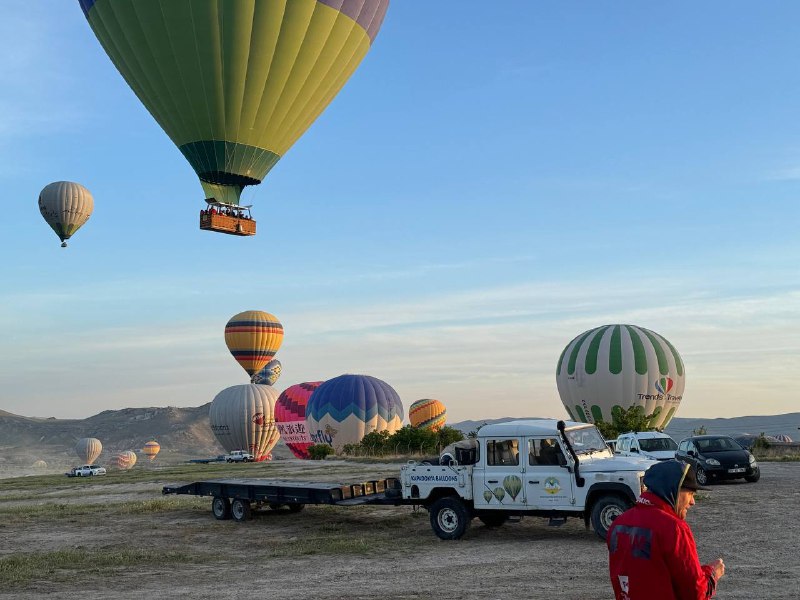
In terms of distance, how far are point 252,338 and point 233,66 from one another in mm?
60279

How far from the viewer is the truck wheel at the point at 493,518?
52.2 feet

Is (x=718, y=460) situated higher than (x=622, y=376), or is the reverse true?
(x=622, y=376)

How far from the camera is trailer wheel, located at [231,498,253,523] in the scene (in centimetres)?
2001

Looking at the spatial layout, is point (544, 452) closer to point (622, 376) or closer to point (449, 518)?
point (449, 518)

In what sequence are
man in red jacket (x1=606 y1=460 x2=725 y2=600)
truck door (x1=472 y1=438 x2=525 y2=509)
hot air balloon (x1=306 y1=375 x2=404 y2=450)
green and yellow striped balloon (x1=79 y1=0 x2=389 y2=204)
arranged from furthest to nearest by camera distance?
1. hot air balloon (x1=306 y1=375 x2=404 y2=450)
2. green and yellow striped balloon (x1=79 y1=0 x2=389 y2=204)
3. truck door (x1=472 y1=438 x2=525 y2=509)
4. man in red jacket (x1=606 y1=460 x2=725 y2=600)

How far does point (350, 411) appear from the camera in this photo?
230 feet

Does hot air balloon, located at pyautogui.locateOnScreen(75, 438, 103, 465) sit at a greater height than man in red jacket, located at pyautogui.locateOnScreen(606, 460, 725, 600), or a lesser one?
lesser

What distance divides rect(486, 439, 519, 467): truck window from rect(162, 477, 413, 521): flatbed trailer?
7.14 ft

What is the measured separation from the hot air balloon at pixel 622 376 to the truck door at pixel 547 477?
3772 centimetres

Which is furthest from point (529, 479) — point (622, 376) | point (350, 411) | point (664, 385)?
point (350, 411)

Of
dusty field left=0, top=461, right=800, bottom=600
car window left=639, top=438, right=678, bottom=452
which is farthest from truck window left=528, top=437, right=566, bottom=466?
car window left=639, top=438, right=678, bottom=452

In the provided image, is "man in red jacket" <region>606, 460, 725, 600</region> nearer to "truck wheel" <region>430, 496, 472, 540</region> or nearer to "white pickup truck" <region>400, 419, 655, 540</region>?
"white pickup truck" <region>400, 419, 655, 540</region>

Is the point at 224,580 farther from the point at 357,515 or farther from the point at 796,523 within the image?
the point at 796,523

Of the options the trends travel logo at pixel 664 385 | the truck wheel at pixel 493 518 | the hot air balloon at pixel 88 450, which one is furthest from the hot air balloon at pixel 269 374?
the truck wheel at pixel 493 518
